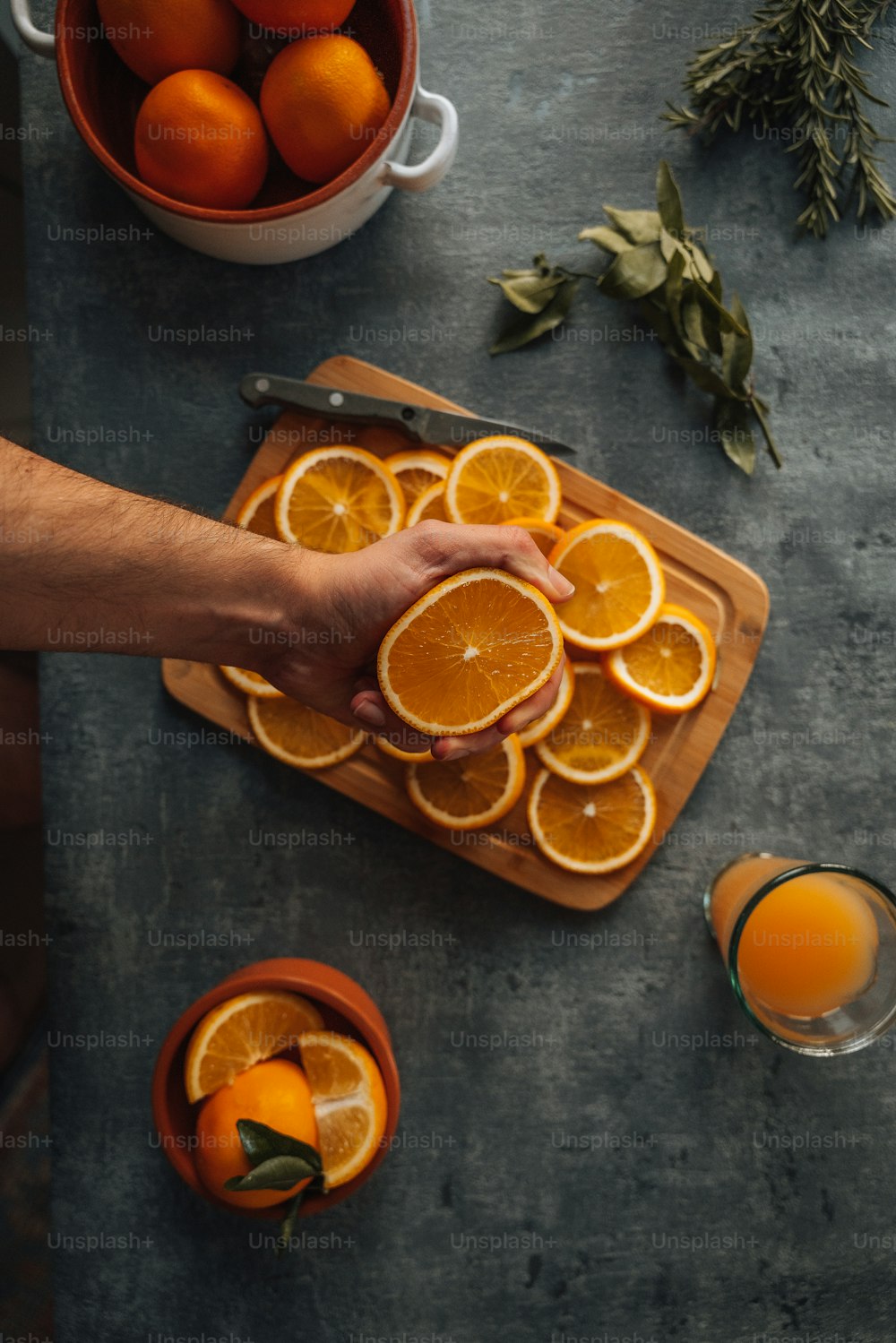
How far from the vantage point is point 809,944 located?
1641 mm

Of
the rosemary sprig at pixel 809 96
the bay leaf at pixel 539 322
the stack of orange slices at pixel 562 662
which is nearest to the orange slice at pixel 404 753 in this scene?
the stack of orange slices at pixel 562 662

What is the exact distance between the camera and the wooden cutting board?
1797 millimetres

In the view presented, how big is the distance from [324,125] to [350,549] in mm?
687

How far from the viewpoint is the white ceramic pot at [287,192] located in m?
1.53

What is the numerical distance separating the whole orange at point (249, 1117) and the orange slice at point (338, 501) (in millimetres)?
916

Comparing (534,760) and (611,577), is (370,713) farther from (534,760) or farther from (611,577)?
(611,577)

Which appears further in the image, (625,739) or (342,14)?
(625,739)

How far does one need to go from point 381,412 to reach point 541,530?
374mm

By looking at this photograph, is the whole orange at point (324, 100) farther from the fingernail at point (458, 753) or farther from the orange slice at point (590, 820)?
the orange slice at point (590, 820)

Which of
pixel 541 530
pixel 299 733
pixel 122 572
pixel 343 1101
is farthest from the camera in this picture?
pixel 299 733

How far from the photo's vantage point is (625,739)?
175cm

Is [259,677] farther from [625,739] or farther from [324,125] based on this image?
[324,125]

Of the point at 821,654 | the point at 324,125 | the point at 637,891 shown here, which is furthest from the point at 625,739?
the point at 324,125

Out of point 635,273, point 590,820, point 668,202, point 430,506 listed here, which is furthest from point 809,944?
point 668,202
